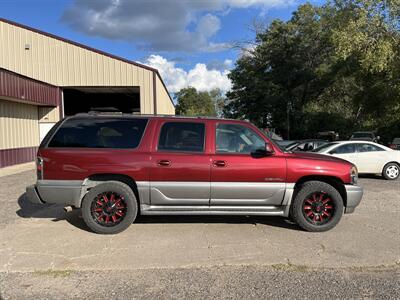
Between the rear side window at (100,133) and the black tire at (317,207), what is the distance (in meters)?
2.80

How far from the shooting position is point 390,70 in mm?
20297

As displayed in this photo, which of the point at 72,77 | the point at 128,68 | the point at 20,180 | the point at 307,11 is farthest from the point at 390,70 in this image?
the point at 307,11

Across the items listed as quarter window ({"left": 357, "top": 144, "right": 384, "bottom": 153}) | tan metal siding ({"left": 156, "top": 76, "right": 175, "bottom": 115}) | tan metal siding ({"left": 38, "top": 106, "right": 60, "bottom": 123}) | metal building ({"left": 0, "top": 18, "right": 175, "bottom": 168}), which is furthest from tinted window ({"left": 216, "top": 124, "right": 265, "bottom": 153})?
tan metal siding ({"left": 38, "top": 106, "right": 60, "bottom": 123})

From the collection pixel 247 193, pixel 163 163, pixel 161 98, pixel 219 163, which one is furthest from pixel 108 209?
pixel 161 98

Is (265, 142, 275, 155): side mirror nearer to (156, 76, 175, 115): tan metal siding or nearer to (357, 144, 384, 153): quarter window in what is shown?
(357, 144, 384, 153): quarter window

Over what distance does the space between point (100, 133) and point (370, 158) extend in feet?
32.8

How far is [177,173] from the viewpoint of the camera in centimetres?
620

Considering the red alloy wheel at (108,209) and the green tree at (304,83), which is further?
the green tree at (304,83)

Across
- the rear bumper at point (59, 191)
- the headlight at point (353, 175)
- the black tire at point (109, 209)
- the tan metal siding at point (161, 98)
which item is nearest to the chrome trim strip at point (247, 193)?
the headlight at point (353, 175)

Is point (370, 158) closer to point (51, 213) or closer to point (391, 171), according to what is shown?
point (391, 171)

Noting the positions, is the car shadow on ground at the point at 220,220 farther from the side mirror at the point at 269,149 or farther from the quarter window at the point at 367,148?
the quarter window at the point at 367,148

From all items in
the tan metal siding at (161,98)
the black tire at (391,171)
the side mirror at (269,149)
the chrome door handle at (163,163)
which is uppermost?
the tan metal siding at (161,98)

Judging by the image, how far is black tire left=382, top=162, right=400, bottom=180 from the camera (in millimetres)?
13062

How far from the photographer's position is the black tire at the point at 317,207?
637cm
